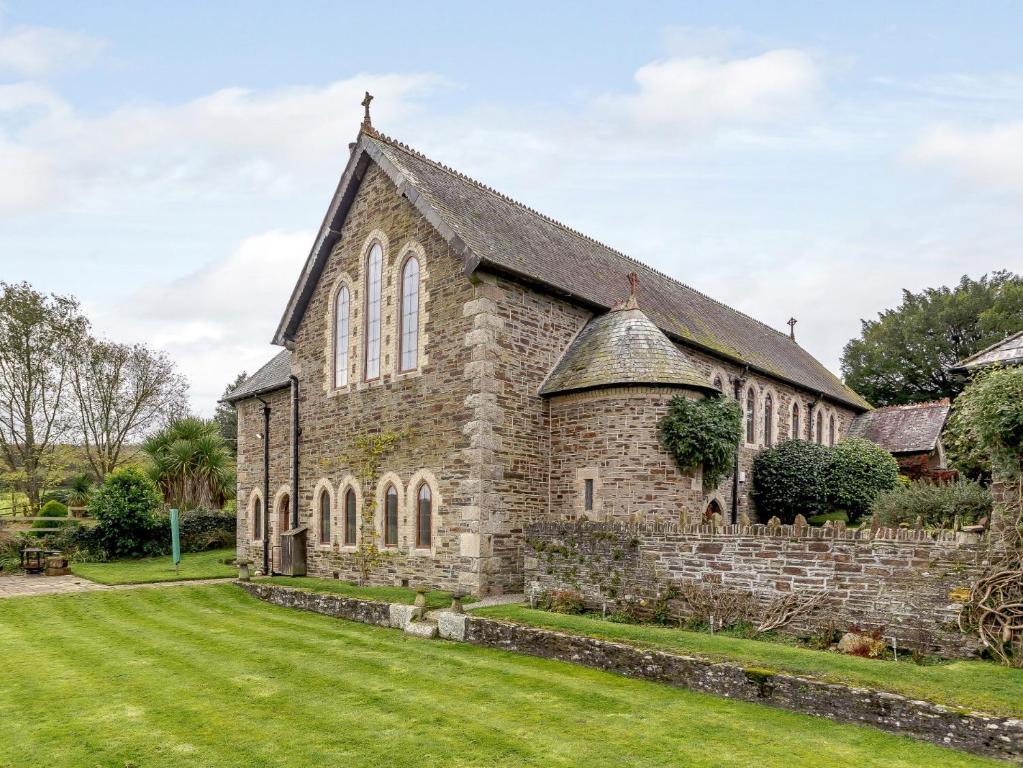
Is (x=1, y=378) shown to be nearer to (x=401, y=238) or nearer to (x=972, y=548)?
(x=401, y=238)

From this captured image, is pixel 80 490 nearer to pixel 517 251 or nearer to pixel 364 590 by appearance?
pixel 364 590

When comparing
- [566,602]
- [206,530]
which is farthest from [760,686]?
[206,530]

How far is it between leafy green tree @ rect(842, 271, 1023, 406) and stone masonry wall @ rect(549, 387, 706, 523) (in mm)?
37771

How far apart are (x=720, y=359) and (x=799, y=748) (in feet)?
55.2

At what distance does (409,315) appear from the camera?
63.4ft

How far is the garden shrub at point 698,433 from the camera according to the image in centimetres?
1683

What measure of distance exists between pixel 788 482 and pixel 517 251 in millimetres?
12094

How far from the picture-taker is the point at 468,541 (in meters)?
Result: 16.8

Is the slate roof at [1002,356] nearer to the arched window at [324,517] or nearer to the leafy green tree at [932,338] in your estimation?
the arched window at [324,517]

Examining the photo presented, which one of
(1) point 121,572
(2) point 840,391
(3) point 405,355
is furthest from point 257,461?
(2) point 840,391

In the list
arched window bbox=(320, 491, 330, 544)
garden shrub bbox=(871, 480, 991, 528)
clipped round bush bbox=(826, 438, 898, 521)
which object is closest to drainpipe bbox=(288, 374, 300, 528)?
arched window bbox=(320, 491, 330, 544)

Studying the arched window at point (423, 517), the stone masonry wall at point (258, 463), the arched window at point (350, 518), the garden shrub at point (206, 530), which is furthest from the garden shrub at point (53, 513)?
the arched window at point (423, 517)

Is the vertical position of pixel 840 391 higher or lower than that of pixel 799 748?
higher

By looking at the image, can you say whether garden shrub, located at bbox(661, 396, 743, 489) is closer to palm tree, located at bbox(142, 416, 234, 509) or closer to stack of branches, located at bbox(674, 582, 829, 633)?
stack of branches, located at bbox(674, 582, 829, 633)
